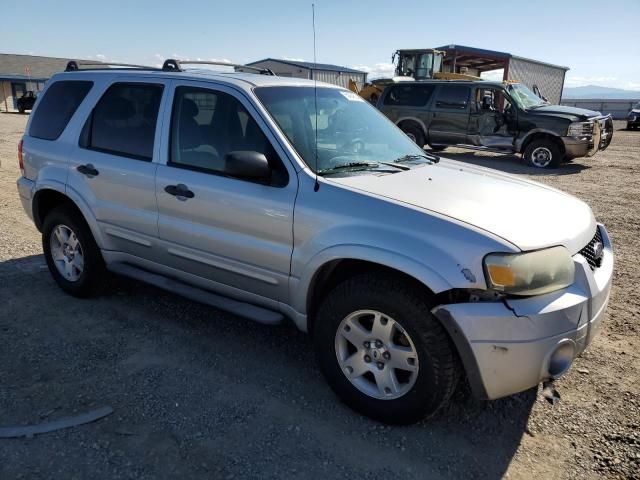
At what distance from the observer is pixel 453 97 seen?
13.5 meters

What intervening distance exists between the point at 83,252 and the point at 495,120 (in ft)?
37.1

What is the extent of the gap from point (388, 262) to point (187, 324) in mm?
2097

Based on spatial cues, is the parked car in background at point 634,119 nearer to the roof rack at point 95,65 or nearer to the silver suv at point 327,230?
the silver suv at point 327,230

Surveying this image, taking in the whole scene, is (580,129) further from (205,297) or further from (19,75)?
(19,75)

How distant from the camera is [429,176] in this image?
3.36 metres

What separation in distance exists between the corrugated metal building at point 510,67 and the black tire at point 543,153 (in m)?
23.0

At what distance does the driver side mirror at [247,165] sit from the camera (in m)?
2.97

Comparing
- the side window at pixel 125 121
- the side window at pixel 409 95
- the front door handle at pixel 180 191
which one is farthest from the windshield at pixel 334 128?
the side window at pixel 409 95

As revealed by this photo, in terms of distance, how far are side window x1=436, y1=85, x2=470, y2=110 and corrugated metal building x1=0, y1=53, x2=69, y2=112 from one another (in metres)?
37.5

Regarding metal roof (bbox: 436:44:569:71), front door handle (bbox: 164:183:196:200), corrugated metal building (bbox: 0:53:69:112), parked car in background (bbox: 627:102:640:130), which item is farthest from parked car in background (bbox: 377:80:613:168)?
corrugated metal building (bbox: 0:53:69:112)

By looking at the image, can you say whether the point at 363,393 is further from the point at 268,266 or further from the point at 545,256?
the point at 545,256

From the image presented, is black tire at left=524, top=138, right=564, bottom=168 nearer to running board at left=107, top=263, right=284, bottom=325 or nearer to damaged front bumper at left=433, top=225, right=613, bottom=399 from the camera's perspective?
damaged front bumper at left=433, top=225, right=613, bottom=399

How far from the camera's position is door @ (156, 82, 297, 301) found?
10.2 ft

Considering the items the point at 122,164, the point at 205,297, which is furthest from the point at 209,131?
the point at 205,297
